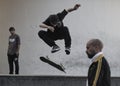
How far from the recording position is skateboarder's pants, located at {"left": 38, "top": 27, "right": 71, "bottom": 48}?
14133 millimetres

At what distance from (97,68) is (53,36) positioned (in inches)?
325

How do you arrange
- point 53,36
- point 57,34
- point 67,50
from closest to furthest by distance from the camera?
point 53,36 < point 57,34 < point 67,50

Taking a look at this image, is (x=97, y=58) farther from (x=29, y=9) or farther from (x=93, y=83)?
(x=29, y=9)

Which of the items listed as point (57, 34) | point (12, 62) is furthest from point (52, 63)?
point (12, 62)

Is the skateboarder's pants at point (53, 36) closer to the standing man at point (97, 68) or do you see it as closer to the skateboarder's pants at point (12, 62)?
the skateboarder's pants at point (12, 62)

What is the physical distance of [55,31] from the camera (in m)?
A: 14.0

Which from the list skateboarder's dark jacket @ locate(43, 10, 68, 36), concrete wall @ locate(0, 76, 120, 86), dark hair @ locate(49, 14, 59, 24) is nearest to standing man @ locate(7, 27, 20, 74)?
skateboarder's dark jacket @ locate(43, 10, 68, 36)

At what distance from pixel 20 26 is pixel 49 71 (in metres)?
2.10

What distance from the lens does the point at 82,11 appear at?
1568cm

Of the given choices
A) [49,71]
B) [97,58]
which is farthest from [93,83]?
[49,71]

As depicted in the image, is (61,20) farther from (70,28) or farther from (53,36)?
(70,28)

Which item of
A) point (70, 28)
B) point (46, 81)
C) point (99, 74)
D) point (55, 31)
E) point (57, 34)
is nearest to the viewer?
point (99, 74)

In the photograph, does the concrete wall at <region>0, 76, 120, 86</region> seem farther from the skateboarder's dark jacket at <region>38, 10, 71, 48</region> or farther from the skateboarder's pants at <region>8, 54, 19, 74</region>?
the skateboarder's pants at <region>8, 54, 19, 74</region>

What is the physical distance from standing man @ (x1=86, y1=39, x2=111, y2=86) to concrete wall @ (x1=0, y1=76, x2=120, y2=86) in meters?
6.05
